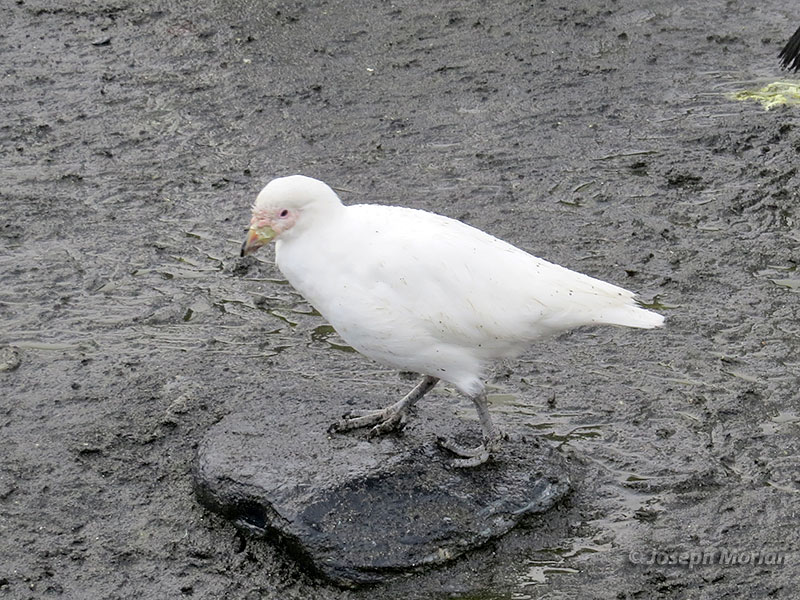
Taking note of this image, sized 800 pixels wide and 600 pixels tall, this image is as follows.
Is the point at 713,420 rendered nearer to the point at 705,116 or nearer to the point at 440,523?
the point at 440,523

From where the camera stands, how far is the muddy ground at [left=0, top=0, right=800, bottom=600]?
5.01 m

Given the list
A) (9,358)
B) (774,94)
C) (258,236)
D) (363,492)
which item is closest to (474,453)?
(363,492)

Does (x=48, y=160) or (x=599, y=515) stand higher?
(x=48, y=160)

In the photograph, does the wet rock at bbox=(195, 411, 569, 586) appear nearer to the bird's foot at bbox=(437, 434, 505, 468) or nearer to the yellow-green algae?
the bird's foot at bbox=(437, 434, 505, 468)

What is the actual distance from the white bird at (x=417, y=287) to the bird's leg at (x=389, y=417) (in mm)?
435

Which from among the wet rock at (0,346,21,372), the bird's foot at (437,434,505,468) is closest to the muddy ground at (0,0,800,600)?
the wet rock at (0,346,21,372)

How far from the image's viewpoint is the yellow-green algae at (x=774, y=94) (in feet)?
28.3

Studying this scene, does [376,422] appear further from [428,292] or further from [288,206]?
[288,206]

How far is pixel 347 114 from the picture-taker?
342 inches

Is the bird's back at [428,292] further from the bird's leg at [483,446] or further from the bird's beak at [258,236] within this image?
the bird's leg at [483,446]

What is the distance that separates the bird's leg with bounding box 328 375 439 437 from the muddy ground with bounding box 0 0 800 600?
119mm

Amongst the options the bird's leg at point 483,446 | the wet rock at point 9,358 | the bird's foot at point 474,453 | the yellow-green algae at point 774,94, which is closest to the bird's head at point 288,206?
the bird's leg at point 483,446

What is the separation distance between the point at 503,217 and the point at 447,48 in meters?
2.67

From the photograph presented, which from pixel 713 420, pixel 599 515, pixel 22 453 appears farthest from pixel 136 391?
pixel 713 420
